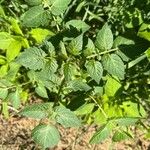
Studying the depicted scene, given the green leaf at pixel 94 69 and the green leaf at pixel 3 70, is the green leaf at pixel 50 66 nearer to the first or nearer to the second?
the green leaf at pixel 94 69

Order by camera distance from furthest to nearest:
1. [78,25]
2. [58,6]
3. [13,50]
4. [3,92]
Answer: [13,50], [3,92], [78,25], [58,6]

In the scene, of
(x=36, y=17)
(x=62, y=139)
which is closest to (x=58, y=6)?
(x=36, y=17)

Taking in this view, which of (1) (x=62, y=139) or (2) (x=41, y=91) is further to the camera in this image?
(1) (x=62, y=139)

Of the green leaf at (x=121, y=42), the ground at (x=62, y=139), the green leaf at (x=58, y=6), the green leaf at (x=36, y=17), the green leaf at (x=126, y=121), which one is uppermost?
the green leaf at (x=58, y=6)

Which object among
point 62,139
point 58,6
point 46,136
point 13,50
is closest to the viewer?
point 46,136

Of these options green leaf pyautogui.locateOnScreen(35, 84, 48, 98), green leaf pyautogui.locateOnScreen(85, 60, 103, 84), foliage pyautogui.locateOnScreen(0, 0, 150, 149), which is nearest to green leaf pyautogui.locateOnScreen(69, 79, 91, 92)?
foliage pyautogui.locateOnScreen(0, 0, 150, 149)

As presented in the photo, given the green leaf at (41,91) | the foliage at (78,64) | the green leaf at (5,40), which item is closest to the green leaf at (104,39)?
the foliage at (78,64)

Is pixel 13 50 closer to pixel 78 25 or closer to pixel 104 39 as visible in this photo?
pixel 78 25

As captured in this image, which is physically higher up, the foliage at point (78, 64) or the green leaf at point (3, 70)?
the foliage at point (78, 64)
